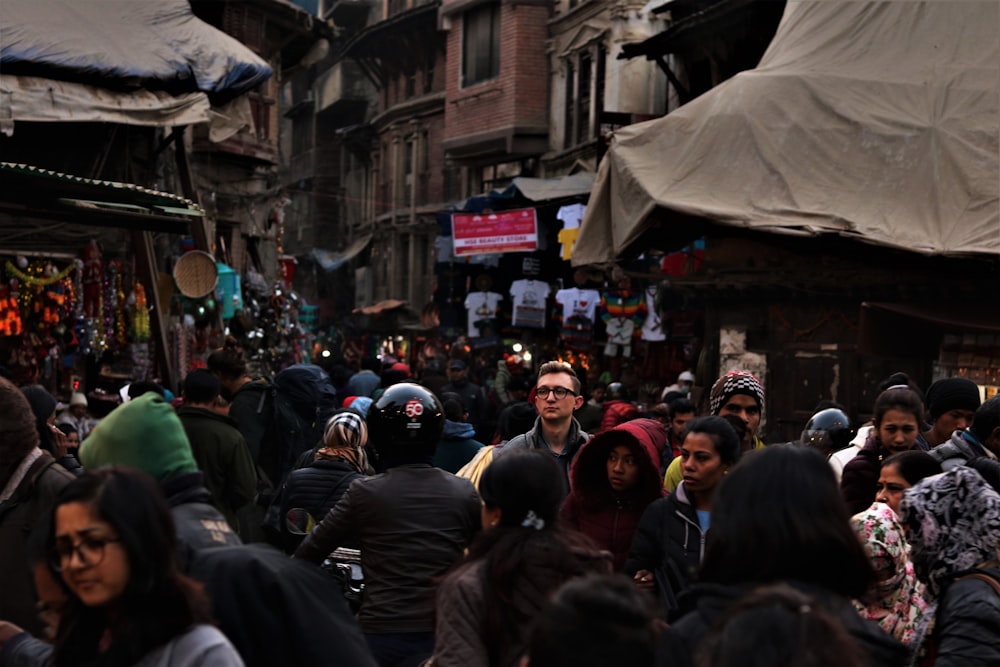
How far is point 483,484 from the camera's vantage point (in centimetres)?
414

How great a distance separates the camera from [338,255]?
51438mm

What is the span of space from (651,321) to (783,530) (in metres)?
20.1

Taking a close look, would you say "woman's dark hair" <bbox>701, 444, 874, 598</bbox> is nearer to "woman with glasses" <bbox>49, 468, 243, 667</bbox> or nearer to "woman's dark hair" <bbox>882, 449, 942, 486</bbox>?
"woman with glasses" <bbox>49, 468, 243, 667</bbox>

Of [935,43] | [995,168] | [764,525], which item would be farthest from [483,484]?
[935,43]

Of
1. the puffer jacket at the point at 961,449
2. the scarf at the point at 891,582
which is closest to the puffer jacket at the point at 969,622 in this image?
the scarf at the point at 891,582

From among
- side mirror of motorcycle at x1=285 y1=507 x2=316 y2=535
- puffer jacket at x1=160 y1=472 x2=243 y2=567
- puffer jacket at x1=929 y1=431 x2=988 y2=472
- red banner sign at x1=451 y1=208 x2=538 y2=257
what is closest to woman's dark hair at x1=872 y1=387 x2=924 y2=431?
puffer jacket at x1=929 y1=431 x2=988 y2=472

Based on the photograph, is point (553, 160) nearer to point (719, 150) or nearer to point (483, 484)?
point (719, 150)

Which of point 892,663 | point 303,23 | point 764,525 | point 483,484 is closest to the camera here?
point 764,525

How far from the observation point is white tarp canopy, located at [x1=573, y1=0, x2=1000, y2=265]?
41.5ft

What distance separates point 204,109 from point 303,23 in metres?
12.7

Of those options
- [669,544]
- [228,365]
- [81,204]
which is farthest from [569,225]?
[669,544]

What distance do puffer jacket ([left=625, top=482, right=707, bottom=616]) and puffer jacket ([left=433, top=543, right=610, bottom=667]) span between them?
1.26 m

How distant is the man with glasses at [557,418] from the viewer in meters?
7.02

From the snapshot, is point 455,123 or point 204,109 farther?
point 455,123
